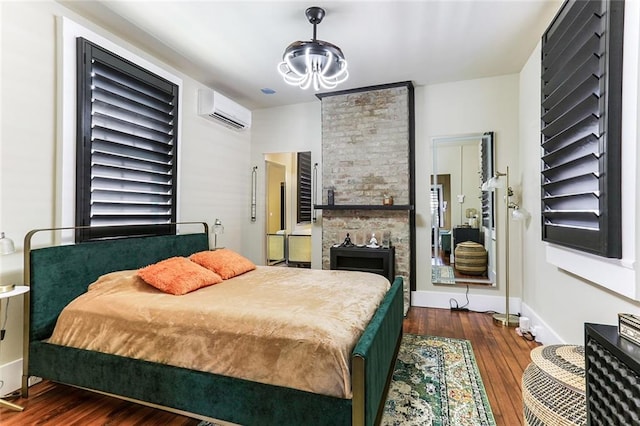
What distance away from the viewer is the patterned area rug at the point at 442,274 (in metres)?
4.18

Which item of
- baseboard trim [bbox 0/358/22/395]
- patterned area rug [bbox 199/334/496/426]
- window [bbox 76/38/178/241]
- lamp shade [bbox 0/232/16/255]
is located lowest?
patterned area rug [bbox 199/334/496/426]

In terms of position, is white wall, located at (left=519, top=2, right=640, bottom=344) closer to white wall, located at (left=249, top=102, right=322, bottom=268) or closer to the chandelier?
the chandelier

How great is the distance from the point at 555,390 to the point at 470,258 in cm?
288

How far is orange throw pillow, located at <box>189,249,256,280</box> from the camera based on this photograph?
2.97 m

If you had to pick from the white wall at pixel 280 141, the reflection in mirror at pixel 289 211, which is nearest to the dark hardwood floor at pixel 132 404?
the white wall at pixel 280 141

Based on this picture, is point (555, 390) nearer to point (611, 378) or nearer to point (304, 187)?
point (611, 378)

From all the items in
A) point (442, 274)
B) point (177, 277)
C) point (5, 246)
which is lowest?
point (442, 274)

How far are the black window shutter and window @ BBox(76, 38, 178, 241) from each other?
365 cm

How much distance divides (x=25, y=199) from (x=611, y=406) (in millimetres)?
3531

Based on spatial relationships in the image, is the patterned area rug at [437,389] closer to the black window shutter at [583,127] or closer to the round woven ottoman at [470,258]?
the black window shutter at [583,127]

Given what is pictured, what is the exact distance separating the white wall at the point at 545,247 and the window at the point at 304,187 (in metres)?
3.45

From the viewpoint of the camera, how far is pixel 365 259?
4.19 metres

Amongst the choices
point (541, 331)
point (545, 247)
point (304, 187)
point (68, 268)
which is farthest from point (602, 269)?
point (304, 187)

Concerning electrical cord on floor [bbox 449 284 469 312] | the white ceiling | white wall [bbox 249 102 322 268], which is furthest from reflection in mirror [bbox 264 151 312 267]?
electrical cord on floor [bbox 449 284 469 312]
